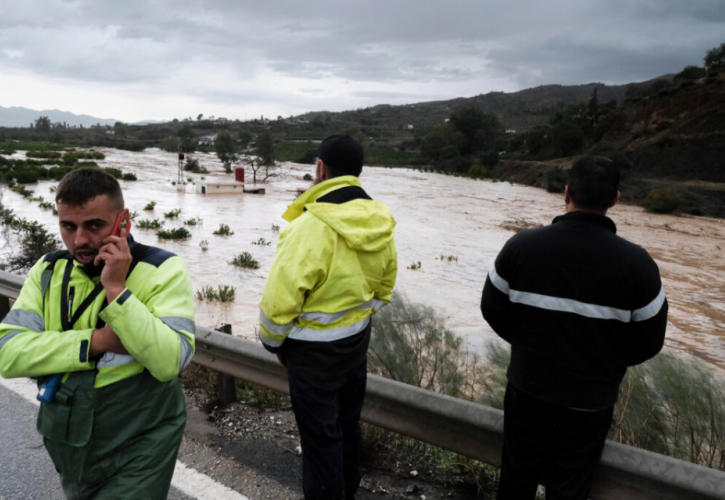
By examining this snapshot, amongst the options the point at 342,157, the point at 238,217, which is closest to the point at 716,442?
the point at 342,157

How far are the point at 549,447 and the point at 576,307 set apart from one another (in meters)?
0.68

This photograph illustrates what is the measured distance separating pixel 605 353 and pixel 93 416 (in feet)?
6.73

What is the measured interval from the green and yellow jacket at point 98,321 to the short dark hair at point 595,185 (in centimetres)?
173

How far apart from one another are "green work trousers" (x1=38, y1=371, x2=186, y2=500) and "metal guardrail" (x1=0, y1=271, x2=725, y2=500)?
1.22 m

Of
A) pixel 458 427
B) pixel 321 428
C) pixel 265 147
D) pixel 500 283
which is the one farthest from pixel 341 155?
pixel 265 147

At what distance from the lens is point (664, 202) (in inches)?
1100

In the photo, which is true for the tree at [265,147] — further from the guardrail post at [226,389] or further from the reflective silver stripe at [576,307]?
the reflective silver stripe at [576,307]

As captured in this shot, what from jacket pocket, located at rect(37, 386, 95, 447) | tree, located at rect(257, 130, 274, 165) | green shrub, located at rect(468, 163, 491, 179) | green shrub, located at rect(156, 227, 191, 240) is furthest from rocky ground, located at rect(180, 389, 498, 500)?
green shrub, located at rect(468, 163, 491, 179)

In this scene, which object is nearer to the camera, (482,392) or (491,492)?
(491,492)

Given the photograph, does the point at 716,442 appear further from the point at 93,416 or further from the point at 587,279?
the point at 93,416

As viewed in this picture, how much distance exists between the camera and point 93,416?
1954 millimetres

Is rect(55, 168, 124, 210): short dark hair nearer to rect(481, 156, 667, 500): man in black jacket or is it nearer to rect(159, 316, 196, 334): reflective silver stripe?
rect(159, 316, 196, 334): reflective silver stripe

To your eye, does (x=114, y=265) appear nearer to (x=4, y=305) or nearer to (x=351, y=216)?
(x=351, y=216)

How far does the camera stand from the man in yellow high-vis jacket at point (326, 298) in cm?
247
